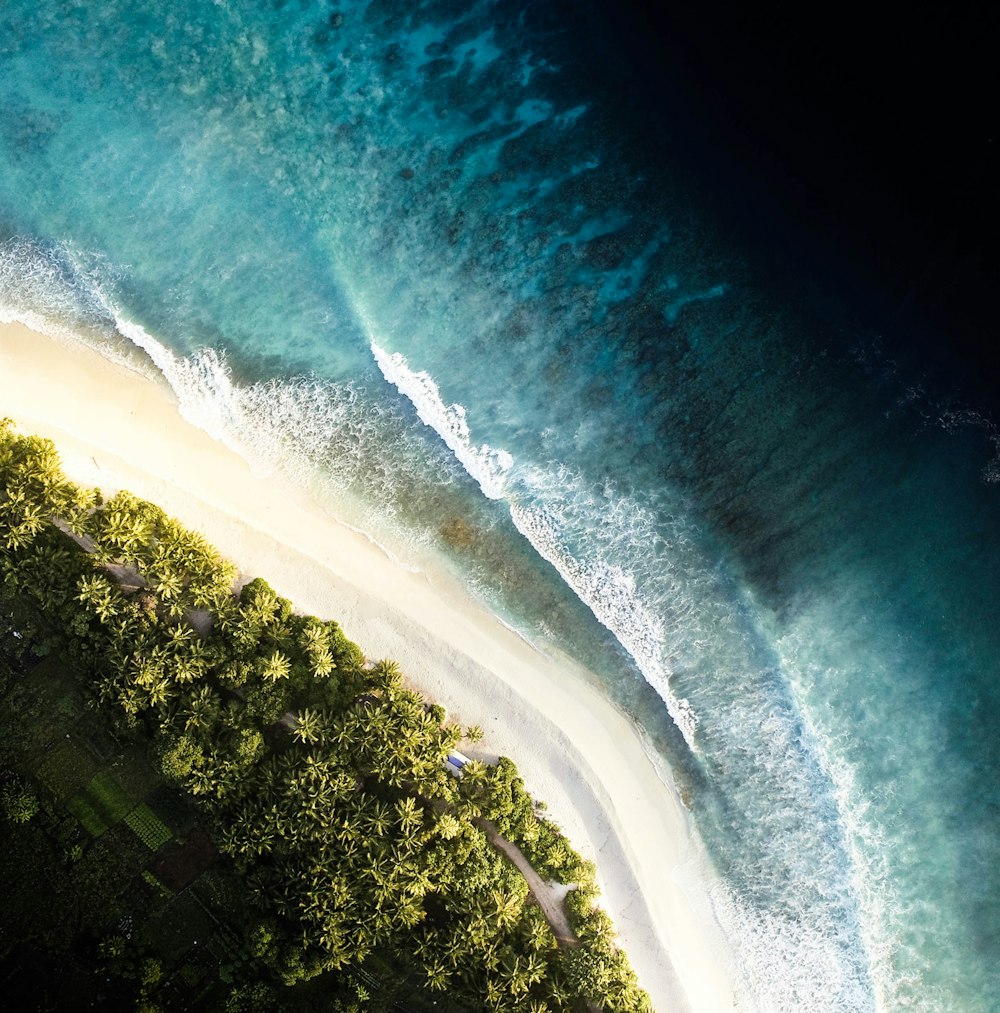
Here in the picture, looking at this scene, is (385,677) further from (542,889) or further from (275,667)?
(542,889)

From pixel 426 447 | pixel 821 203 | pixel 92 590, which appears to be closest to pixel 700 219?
pixel 821 203

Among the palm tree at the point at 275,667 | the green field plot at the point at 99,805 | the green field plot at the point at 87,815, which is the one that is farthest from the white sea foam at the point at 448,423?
the green field plot at the point at 87,815

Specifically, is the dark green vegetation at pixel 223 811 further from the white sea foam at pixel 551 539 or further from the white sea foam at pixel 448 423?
the white sea foam at pixel 448 423

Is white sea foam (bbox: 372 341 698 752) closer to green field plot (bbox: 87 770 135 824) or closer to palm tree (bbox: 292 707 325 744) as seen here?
palm tree (bbox: 292 707 325 744)

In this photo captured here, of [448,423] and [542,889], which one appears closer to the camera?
[542,889]

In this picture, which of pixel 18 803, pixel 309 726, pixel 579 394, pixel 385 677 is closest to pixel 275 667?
pixel 309 726

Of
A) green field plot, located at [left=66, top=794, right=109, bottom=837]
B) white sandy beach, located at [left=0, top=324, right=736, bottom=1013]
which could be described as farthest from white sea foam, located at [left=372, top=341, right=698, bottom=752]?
green field plot, located at [left=66, top=794, right=109, bottom=837]

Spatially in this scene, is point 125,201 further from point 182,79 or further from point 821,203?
point 821,203
